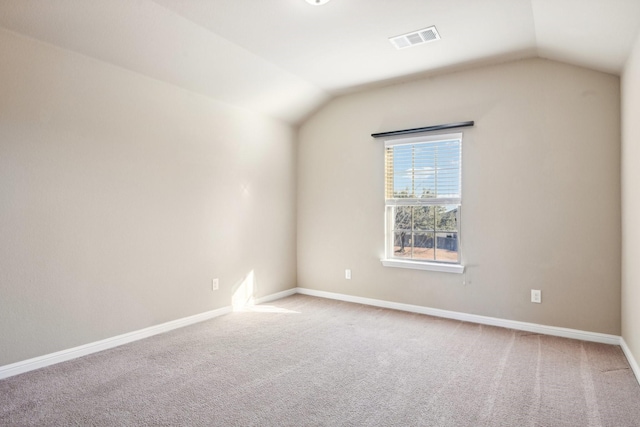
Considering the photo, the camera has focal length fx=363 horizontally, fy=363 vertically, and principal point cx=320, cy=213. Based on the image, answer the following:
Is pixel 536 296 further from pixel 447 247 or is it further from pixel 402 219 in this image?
pixel 402 219

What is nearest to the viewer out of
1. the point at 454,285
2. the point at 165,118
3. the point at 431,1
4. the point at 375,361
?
the point at 431,1

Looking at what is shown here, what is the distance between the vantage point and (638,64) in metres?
2.47

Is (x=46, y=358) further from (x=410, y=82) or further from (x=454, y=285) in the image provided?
(x=410, y=82)

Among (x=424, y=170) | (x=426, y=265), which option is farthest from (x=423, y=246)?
(x=424, y=170)

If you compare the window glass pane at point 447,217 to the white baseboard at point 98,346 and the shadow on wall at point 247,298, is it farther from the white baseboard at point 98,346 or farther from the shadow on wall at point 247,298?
the white baseboard at point 98,346

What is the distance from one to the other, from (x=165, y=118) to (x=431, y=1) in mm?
2579

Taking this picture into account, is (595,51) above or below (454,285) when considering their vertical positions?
above

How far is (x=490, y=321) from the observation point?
3.71 m

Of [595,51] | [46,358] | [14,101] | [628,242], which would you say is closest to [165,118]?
[14,101]

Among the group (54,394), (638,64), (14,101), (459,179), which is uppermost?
(638,64)

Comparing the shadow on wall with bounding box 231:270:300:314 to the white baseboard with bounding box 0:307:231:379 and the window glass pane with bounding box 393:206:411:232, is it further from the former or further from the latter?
the window glass pane with bounding box 393:206:411:232

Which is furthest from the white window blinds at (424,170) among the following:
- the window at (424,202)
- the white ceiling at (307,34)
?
the white ceiling at (307,34)

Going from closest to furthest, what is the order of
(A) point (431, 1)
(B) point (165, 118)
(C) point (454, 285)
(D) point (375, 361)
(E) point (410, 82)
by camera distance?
(A) point (431, 1) → (D) point (375, 361) → (B) point (165, 118) → (C) point (454, 285) → (E) point (410, 82)

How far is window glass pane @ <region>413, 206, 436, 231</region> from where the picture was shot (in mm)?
4152
